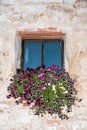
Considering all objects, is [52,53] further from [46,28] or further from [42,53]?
[46,28]

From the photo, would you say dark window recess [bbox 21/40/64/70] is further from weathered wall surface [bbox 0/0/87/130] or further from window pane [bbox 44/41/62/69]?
weathered wall surface [bbox 0/0/87/130]

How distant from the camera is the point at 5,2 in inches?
193

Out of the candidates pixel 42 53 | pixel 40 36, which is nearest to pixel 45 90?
pixel 42 53

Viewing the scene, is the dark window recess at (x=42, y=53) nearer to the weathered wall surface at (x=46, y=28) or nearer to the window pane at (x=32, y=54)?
the window pane at (x=32, y=54)

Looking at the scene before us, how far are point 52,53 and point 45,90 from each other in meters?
0.73

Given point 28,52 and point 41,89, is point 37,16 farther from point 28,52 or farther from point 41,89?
point 41,89

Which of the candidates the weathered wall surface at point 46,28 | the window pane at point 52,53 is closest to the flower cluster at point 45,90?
the weathered wall surface at point 46,28

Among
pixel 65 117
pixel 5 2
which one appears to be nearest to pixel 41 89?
pixel 65 117

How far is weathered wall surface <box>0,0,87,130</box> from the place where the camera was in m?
4.51

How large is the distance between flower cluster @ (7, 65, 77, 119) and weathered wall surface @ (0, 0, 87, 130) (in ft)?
0.42

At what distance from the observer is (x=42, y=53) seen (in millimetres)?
4938

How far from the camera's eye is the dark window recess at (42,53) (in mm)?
4898

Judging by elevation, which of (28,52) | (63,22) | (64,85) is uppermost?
(63,22)

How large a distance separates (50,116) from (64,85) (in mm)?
467
